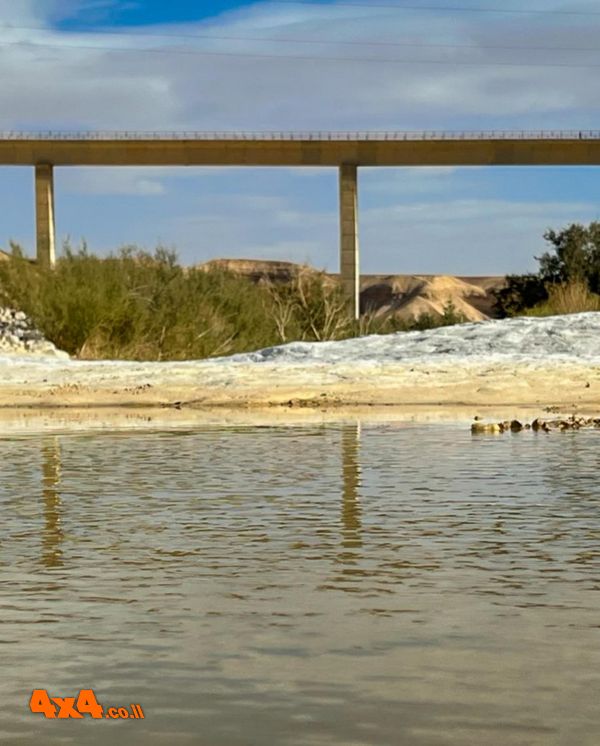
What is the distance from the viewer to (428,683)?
14.8 ft

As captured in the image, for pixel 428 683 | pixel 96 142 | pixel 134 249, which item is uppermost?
pixel 96 142

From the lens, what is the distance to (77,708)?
4.23 meters

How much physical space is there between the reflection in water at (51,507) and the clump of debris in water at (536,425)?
3.85 m

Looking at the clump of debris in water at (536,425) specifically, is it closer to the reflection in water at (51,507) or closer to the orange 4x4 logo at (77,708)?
the reflection in water at (51,507)

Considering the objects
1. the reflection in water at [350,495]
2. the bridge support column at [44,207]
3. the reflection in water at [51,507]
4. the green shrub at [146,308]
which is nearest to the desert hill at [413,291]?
the bridge support column at [44,207]

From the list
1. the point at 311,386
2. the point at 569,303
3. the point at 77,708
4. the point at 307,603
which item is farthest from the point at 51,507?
the point at 569,303

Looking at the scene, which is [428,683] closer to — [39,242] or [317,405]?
[317,405]

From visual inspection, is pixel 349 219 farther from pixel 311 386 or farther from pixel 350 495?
pixel 350 495

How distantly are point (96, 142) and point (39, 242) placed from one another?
4.56 meters

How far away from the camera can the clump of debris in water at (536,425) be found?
14.2 meters

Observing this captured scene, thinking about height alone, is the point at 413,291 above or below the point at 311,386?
above

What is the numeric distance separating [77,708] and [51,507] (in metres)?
4.54

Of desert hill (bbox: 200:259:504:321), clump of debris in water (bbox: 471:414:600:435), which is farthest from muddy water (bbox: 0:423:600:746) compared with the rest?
desert hill (bbox: 200:259:504:321)

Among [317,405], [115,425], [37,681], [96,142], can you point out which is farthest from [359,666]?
[96,142]
